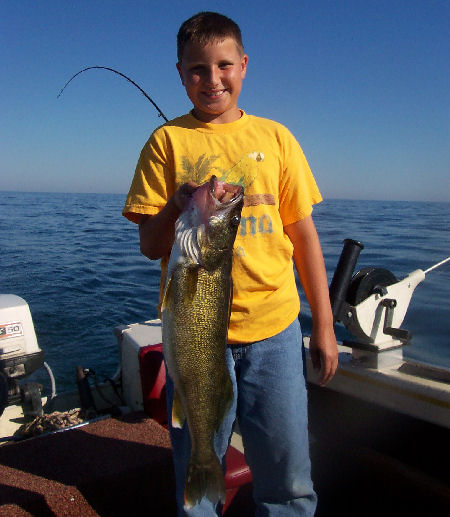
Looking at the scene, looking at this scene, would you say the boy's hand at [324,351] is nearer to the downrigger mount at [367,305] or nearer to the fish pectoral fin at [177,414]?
the fish pectoral fin at [177,414]

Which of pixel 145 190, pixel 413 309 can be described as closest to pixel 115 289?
pixel 413 309

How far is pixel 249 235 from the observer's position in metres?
2.08

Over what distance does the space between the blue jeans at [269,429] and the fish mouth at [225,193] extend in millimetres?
687

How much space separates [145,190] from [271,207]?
1.82 ft

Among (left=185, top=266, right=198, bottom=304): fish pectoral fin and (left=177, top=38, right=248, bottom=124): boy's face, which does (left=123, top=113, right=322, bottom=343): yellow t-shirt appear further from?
(left=185, top=266, right=198, bottom=304): fish pectoral fin

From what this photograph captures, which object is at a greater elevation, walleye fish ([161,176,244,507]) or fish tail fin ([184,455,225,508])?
walleye fish ([161,176,244,507])

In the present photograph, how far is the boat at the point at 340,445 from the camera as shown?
2.89m

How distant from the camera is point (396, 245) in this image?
1467 centimetres

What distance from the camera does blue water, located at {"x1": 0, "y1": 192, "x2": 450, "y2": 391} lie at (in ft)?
25.6

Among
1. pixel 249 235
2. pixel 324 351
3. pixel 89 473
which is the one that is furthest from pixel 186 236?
pixel 89 473

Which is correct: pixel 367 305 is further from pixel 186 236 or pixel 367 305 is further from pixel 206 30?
pixel 206 30

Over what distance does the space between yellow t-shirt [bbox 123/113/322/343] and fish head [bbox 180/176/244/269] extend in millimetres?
253

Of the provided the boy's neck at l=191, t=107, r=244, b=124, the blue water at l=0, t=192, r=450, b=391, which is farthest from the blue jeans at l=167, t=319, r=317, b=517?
the blue water at l=0, t=192, r=450, b=391

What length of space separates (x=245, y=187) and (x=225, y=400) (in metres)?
0.91
